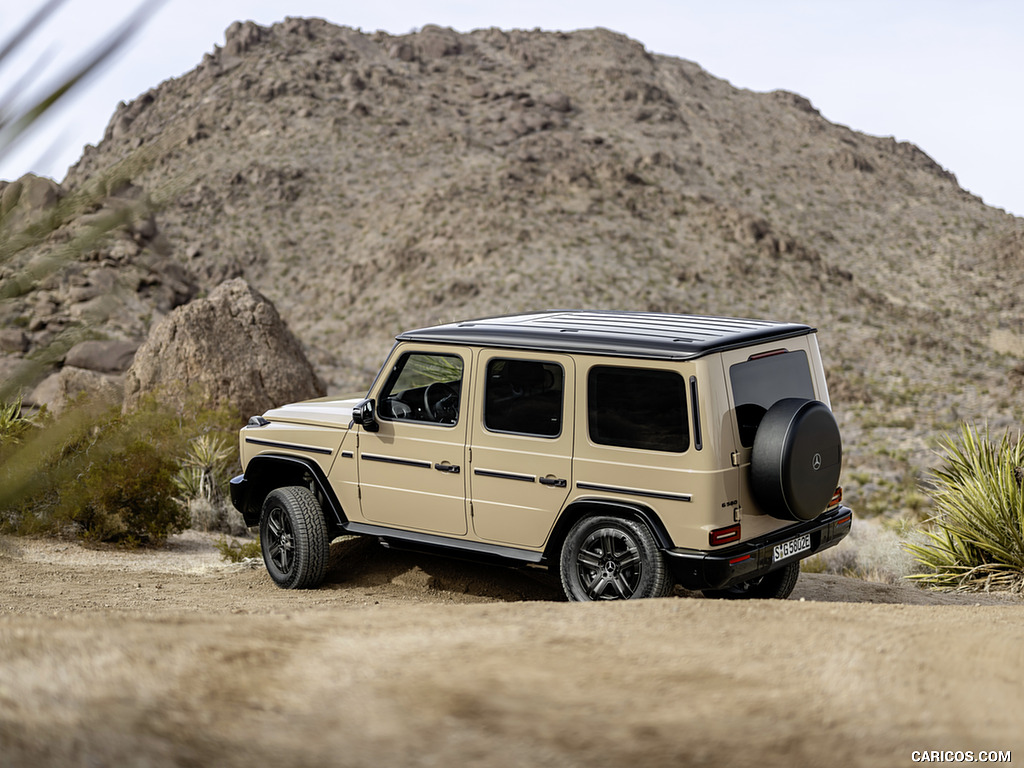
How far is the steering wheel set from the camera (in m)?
7.11

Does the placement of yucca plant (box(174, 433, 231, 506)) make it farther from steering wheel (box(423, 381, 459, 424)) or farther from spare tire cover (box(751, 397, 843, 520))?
spare tire cover (box(751, 397, 843, 520))

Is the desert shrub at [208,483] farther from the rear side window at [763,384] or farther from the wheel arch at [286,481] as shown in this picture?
the rear side window at [763,384]

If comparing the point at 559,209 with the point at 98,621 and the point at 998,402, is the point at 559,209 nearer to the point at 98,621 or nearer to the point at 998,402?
the point at 998,402

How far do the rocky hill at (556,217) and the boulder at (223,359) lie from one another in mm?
10684

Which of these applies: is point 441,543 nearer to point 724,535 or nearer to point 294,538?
point 294,538

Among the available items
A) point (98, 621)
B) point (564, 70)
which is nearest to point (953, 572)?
point (98, 621)

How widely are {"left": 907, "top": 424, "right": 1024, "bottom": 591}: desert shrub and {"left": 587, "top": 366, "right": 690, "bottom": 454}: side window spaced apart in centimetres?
461

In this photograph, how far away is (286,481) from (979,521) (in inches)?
257

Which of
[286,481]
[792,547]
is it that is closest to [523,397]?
[792,547]

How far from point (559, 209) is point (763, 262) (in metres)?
11.3

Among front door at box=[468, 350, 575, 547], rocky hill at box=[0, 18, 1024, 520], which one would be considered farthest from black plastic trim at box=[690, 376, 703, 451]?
rocky hill at box=[0, 18, 1024, 520]

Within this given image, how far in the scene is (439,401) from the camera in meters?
7.36

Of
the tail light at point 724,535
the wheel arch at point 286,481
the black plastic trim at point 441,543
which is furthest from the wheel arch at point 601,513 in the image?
the wheel arch at point 286,481

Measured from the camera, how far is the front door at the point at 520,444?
639 cm
